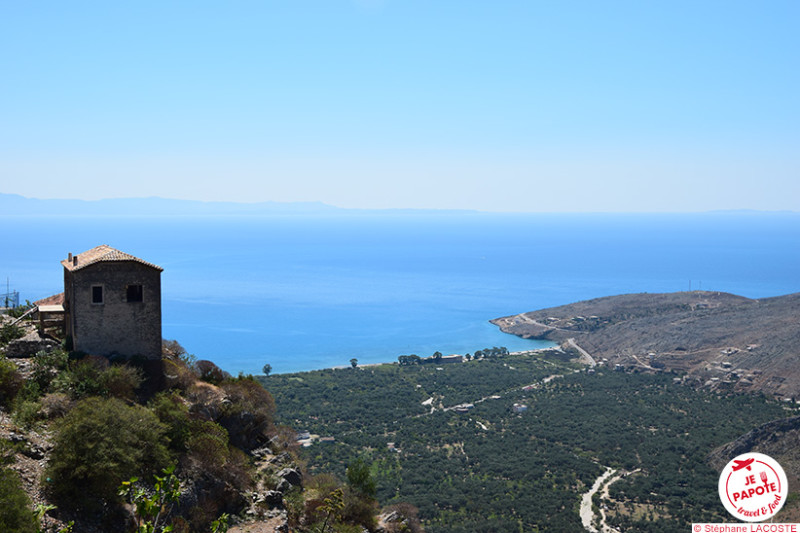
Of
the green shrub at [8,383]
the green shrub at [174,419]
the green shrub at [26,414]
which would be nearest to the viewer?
the green shrub at [26,414]

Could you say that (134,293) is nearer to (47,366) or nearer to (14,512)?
(47,366)

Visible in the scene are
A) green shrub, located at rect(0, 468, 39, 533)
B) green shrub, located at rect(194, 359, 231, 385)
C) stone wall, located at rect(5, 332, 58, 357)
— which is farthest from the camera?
green shrub, located at rect(194, 359, 231, 385)

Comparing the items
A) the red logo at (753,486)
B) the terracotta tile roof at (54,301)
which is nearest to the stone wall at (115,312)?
the terracotta tile roof at (54,301)

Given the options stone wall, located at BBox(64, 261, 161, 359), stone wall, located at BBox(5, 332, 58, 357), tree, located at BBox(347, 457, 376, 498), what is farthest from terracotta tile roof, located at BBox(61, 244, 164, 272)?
tree, located at BBox(347, 457, 376, 498)

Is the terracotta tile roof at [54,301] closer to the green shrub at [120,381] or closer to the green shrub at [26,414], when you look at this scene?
the green shrub at [120,381]

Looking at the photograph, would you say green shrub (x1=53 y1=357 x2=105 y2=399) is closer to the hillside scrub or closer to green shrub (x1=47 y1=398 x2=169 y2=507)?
the hillside scrub

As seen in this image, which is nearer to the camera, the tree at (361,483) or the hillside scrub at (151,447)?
the hillside scrub at (151,447)

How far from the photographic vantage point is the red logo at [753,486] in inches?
590

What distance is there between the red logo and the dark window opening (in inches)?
649

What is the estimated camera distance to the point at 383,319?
4569 inches

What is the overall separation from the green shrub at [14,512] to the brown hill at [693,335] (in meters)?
58.1

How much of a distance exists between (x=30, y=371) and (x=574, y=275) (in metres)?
170

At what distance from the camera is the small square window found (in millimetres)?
17984

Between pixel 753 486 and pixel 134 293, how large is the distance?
17.6m
